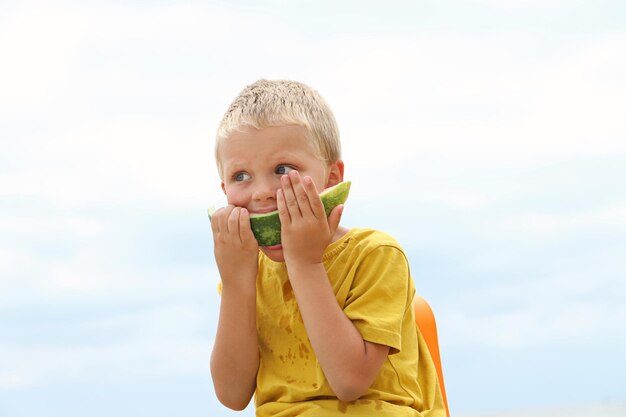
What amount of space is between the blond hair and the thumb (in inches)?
8.6

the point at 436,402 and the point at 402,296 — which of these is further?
the point at 436,402

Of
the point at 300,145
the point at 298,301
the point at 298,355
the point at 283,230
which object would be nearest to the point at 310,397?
the point at 298,355

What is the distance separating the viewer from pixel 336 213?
10.5 ft

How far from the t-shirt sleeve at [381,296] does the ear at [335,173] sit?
320 mm

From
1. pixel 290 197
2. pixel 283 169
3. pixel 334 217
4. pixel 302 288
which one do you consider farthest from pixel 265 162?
pixel 302 288

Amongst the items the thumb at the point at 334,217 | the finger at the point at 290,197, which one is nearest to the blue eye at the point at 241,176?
the finger at the point at 290,197

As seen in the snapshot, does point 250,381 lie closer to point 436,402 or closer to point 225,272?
point 225,272

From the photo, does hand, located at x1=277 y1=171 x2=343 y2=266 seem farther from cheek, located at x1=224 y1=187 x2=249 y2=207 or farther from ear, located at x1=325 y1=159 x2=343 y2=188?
ear, located at x1=325 y1=159 x2=343 y2=188

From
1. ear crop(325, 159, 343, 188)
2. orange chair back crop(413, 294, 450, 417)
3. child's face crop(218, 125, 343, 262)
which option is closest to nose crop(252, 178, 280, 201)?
child's face crop(218, 125, 343, 262)

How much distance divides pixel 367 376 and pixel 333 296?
29cm

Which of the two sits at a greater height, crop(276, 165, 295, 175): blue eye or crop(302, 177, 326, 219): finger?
crop(276, 165, 295, 175): blue eye

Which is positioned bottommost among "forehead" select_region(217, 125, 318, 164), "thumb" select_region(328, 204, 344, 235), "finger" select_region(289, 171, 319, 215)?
"thumb" select_region(328, 204, 344, 235)

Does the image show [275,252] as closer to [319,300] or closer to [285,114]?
[319,300]

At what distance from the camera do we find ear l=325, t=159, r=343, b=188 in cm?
339
